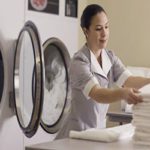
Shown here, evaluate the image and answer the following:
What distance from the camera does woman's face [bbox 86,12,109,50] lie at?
81.7 inches

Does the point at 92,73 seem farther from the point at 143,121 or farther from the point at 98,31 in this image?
the point at 143,121

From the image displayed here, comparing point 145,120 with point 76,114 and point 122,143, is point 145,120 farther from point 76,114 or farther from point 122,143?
point 76,114

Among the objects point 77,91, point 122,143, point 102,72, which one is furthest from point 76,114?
point 122,143

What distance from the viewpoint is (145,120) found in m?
1.43

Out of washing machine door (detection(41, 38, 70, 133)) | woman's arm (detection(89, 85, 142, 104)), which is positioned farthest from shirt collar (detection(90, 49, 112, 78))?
washing machine door (detection(41, 38, 70, 133))

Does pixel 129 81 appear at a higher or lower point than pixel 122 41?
lower

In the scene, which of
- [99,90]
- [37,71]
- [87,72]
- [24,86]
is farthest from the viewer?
[24,86]

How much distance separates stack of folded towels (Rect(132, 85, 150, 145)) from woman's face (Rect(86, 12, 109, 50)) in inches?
26.1

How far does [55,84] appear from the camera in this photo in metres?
3.59

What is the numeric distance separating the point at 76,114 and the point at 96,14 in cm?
53

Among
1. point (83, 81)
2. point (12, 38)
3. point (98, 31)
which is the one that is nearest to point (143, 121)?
point (83, 81)

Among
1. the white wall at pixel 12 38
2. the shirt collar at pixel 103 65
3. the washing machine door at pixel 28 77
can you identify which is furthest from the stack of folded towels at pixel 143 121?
the white wall at pixel 12 38

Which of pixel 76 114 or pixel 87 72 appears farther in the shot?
pixel 76 114

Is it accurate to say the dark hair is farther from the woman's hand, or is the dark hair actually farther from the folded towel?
the folded towel
